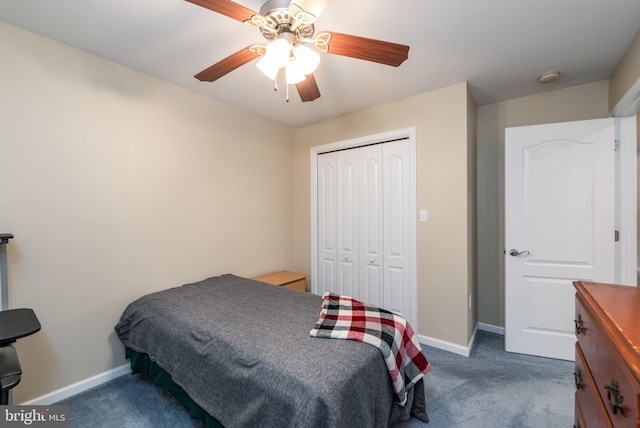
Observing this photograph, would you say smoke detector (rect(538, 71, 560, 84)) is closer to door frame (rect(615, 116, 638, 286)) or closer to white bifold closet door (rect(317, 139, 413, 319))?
door frame (rect(615, 116, 638, 286))

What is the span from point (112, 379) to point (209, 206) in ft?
5.14

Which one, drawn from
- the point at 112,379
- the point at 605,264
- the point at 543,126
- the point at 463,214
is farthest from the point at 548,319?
the point at 112,379

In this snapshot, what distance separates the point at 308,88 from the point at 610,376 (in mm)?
1910

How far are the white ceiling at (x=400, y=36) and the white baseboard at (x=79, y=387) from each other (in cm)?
237

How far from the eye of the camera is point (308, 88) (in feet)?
5.82

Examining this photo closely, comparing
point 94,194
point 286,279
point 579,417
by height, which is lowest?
point 579,417

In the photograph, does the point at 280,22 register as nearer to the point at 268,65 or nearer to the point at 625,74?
the point at 268,65

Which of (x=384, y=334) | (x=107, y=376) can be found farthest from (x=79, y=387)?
(x=384, y=334)

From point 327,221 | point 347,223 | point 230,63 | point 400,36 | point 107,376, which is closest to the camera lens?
point 230,63

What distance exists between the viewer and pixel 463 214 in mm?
2359

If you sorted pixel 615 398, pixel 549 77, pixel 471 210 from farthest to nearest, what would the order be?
1. pixel 471 210
2. pixel 549 77
3. pixel 615 398

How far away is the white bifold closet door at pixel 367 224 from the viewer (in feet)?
8.98

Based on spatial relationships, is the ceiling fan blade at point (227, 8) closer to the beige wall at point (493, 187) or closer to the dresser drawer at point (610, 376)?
the dresser drawer at point (610, 376)

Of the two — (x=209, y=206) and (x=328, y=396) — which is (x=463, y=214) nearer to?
(x=328, y=396)
